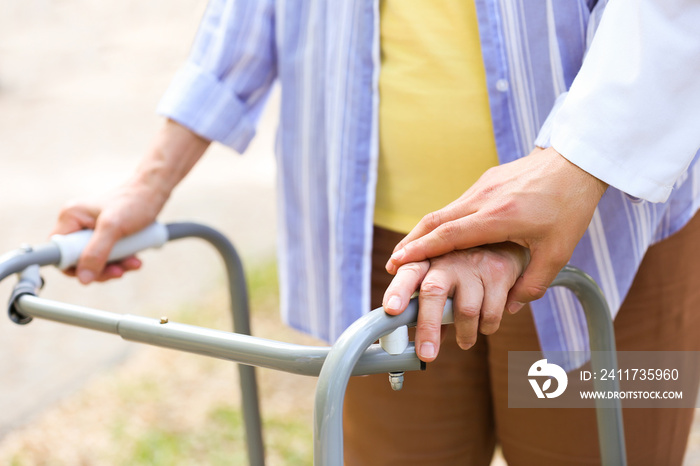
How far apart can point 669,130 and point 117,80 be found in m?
5.80

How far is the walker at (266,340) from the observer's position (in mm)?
623

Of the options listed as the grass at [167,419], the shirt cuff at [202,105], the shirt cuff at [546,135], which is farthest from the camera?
the grass at [167,419]

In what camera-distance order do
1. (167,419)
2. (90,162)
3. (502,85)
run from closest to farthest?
(502,85) → (167,419) → (90,162)

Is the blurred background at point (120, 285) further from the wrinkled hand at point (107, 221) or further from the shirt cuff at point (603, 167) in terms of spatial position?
the shirt cuff at point (603, 167)

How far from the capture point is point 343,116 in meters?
0.99

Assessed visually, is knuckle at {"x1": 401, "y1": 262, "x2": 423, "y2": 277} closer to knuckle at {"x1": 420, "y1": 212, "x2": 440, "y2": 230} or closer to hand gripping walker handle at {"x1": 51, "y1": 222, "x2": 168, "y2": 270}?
knuckle at {"x1": 420, "y1": 212, "x2": 440, "y2": 230}

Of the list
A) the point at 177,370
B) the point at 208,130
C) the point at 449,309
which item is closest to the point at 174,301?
the point at 177,370

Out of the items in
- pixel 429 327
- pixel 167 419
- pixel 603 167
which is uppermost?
pixel 603 167

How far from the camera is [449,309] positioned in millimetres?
678

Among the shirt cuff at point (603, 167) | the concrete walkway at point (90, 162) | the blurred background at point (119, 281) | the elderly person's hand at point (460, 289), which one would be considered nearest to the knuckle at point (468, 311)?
the elderly person's hand at point (460, 289)

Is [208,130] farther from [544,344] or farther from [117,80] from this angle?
[117,80]

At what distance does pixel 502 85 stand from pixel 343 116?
0.22m

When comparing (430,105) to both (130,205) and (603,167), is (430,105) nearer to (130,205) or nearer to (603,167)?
(603,167)

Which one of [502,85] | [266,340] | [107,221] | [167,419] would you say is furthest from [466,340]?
[167,419]
